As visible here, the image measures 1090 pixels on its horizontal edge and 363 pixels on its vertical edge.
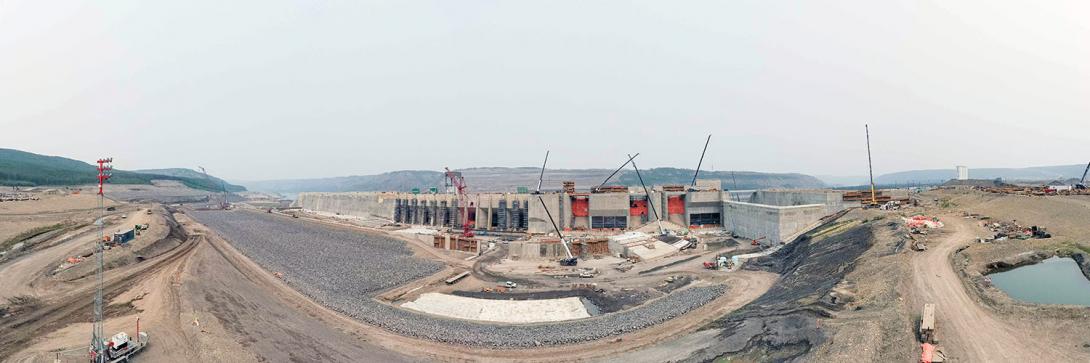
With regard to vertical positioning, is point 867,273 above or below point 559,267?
above

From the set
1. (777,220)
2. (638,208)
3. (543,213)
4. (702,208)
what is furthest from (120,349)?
(702,208)

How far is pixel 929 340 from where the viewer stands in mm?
15062

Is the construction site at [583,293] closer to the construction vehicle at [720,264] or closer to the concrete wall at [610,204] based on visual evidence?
the construction vehicle at [720,264]

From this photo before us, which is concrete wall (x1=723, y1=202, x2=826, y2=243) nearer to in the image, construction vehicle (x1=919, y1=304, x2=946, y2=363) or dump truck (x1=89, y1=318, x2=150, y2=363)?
construction vehicle (x1=919, y1=304, x2=946, y2=363)

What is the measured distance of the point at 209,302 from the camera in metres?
25.2

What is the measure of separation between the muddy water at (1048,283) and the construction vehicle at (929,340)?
253 inches

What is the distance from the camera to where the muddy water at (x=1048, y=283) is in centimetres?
1822

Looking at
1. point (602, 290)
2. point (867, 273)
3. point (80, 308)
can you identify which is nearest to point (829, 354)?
point (867, 273)

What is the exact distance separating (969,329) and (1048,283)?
8.41 meters

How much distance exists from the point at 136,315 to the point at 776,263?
4272cm

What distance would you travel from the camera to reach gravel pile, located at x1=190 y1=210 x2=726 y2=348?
82.6 feet

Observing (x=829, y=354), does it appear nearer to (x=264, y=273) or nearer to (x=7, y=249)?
(x=264, y=273)

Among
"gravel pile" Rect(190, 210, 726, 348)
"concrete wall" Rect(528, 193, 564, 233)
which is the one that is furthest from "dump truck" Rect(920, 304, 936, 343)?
"concrete wall" Rect(528, 193, 564, 233)

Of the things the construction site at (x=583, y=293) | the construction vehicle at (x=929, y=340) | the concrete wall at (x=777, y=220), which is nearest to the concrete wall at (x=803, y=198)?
the construction site at (x=583, y=293)
